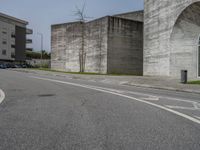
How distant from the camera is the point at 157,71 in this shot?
29.8 meters

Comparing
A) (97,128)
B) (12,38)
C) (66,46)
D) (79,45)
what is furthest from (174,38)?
(12,38)

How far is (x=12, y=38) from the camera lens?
8944 centimetres

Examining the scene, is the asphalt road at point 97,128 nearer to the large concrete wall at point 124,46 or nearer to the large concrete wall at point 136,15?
the large concrete wall at point 124,46

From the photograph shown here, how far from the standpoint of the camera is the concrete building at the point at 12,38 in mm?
85031

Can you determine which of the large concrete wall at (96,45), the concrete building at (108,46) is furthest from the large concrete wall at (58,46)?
the large concrete wall at (96,45)

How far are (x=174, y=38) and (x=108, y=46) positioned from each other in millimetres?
10142

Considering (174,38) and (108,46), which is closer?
(174,38)

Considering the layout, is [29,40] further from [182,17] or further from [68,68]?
[182,17]

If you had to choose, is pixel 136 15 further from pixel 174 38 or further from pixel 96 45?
pixel 174 38

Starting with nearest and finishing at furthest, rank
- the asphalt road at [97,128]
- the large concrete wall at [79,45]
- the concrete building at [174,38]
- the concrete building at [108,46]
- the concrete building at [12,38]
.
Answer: the asphalt road at [97,128] < the concrete building at [174,38] < the concrete building at [108,46] < the large concrete wall at [79,45] < the concrete building at [12,38]

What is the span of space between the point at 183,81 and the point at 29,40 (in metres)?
88.6

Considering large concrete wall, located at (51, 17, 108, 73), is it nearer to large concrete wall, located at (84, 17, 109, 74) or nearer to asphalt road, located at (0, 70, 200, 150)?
large concrete wall, located at (84, 17, 109, 74)

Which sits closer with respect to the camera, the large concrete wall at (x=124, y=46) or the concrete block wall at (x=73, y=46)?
the large concrete wall at (x=124, y=46)

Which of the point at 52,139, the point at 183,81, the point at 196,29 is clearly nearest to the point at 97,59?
the point at 196,29
